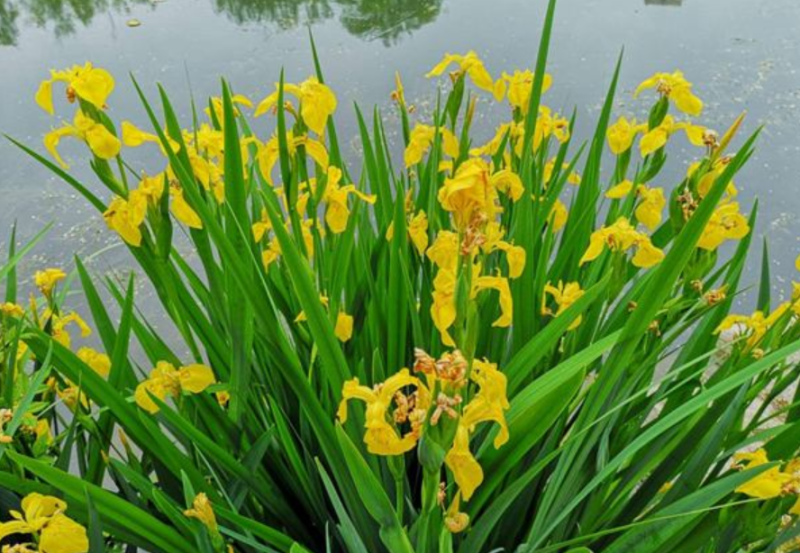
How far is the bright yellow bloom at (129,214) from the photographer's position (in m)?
0.58

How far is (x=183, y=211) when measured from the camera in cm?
65

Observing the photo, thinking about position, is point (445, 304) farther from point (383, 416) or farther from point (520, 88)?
point (520, 88)

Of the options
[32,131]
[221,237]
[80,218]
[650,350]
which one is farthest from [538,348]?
[32,131]

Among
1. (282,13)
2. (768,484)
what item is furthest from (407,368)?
(282,13)

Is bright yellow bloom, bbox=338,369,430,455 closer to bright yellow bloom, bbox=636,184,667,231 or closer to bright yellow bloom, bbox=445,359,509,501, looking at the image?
bright yellow bloom, bbox=445,359,509,501

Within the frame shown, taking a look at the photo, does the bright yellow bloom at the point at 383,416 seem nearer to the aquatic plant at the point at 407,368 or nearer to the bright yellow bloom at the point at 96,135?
the aquatic plant at the point at 407,368

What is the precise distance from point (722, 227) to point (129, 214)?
1.85 ft

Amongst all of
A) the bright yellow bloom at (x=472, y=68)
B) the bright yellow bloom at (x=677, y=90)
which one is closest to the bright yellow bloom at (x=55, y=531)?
the bright yellow bloom at (x=472, y=68)

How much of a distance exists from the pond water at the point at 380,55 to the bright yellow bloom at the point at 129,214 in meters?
1.48

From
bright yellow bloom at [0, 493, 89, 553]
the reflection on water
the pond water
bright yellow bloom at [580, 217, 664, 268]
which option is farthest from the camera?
the reflection on water

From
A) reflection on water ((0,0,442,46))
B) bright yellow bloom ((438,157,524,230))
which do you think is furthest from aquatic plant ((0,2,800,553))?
reflection on water ((0,0,442,46))

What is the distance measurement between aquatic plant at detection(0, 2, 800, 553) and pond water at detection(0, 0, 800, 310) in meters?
1.29

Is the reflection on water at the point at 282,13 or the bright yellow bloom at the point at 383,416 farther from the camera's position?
the reflection on water at the point at 282,13

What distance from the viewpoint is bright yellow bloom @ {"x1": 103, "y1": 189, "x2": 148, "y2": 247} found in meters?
0.58
